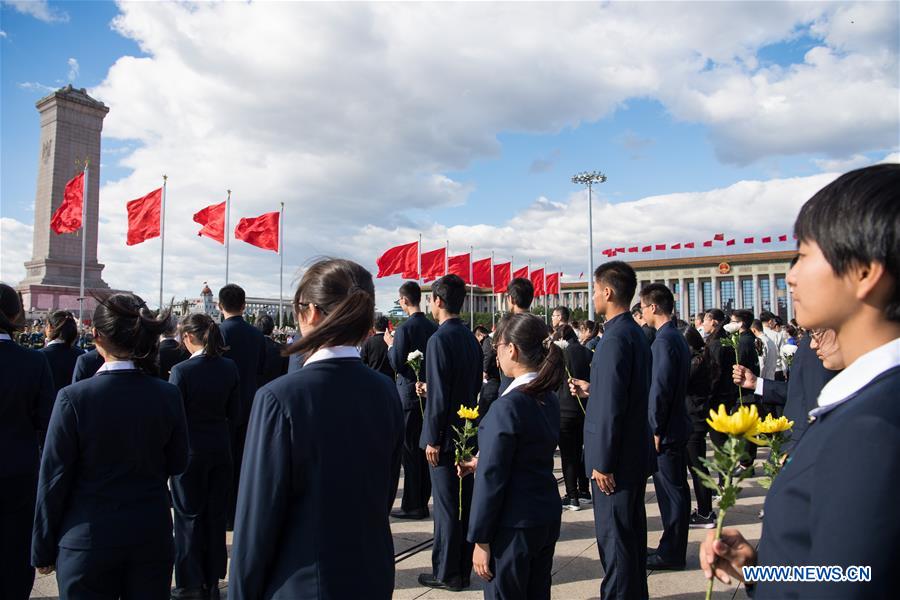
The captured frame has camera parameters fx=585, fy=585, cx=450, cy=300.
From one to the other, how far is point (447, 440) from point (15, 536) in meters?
2.90

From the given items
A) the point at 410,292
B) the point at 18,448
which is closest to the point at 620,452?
the point at 410,292

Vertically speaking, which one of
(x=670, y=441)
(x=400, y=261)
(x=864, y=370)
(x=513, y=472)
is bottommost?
(x=670, y=441)

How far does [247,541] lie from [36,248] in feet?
162

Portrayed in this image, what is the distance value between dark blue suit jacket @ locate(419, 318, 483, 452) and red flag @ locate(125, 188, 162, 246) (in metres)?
15.8

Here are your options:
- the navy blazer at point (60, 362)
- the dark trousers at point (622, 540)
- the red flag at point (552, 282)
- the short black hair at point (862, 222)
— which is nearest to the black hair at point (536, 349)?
the dark trousers at point (622, 540)

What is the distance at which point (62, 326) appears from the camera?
571 cm

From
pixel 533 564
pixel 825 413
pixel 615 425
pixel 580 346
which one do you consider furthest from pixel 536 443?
pixel 580 346

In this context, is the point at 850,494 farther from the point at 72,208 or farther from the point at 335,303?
the point at 72,208

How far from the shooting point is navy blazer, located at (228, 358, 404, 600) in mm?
1825

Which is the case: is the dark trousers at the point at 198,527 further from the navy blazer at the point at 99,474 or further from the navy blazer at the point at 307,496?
the navy blazer at the point at 307,496

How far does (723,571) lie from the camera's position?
56.8 inches

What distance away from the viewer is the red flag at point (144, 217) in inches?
701

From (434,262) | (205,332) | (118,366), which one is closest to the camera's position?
(118,366)

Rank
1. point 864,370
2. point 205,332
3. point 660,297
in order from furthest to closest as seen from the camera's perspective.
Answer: point 660,297 → point 205,332 → point 864,370
